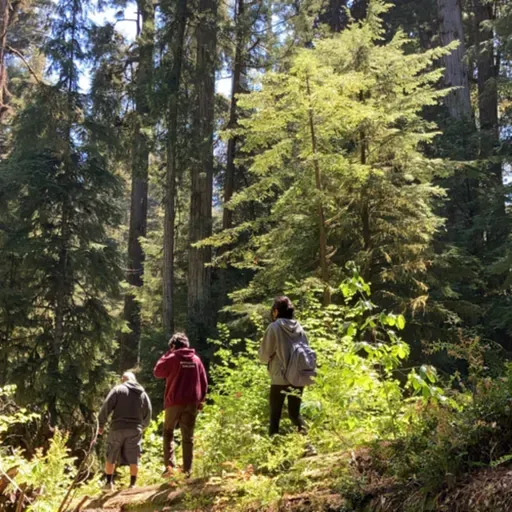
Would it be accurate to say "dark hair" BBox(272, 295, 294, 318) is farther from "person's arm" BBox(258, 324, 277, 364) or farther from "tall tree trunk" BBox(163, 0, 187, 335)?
"tall tree trunk" BBox(163, 0, 187, 335)

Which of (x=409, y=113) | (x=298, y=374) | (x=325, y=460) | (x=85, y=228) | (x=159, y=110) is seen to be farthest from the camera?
(x=159, y=110)

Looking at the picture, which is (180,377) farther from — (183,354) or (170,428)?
(170,428)

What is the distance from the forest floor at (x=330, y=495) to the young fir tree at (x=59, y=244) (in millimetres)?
6941

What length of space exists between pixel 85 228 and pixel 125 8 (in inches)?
436

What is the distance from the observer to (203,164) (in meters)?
15.0

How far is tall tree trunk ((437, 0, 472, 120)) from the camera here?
15734 millimetres

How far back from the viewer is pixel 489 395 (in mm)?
3236

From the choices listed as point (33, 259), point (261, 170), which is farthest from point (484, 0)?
point (33, 259)

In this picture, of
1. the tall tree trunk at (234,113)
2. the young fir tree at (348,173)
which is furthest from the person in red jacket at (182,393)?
the tall tree trunk at (234,113)

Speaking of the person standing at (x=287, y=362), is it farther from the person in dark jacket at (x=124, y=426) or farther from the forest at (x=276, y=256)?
the person in dark jacket at (x=124, y=426)

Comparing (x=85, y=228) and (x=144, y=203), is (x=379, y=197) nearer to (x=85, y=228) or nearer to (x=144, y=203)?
(x=85, y=228)

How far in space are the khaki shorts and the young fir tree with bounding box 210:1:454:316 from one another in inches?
149

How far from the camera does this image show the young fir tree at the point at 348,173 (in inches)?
332

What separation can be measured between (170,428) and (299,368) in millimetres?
1809
